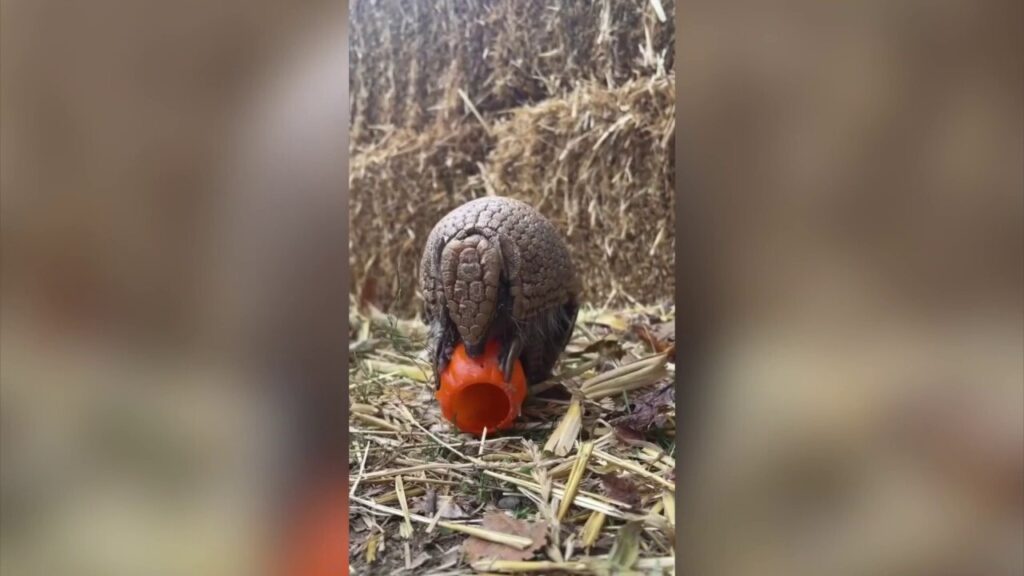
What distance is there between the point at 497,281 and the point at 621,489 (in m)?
0.29

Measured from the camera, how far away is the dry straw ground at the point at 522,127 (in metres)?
0.77

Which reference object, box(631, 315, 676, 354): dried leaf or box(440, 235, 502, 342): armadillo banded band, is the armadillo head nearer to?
box(440, 235, 502, 342): armadillo banded band

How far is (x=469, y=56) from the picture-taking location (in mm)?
818

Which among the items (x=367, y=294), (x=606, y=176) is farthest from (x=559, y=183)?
(x=367, y=294)

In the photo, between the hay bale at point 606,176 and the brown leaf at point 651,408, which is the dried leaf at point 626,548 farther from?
the hay bale at point 606,176

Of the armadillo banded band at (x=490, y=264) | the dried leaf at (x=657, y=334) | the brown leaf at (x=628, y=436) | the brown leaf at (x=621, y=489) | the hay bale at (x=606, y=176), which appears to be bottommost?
the brown leaf at (x=621, y=489)

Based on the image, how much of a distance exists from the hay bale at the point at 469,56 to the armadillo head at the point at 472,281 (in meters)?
0.16
